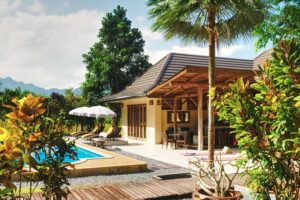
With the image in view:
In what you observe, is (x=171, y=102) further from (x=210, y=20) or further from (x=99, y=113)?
(x=210, y=20)

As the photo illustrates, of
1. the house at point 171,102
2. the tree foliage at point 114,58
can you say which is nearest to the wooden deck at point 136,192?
the house at point 171,102

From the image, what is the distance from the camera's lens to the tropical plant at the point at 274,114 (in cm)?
300

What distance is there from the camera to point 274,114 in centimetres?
367

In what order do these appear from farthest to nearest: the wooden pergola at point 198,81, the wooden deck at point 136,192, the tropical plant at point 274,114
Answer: the wooden pergola at point 198,81
the wooden deck at point 136,192
the tropical plant at point 274,114

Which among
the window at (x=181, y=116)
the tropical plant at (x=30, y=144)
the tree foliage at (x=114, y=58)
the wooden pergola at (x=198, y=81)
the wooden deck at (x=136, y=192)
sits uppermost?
the tree foliage at (x=114, y=58)

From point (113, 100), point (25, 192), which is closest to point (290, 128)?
point (25, 192)

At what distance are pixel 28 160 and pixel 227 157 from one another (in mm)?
11796

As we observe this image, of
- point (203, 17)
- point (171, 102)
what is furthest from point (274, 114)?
point (171, 102)

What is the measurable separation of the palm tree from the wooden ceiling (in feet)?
11.7

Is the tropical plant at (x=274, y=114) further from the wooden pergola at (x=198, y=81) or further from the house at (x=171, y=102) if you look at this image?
the house at (x=171, y=102)

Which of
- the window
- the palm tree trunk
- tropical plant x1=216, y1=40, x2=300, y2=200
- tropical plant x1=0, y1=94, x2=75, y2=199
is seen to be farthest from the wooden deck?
the window

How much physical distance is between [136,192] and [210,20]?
18.2 ft

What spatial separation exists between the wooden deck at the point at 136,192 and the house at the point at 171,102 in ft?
24.0

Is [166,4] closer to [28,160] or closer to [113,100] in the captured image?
[28,160]
